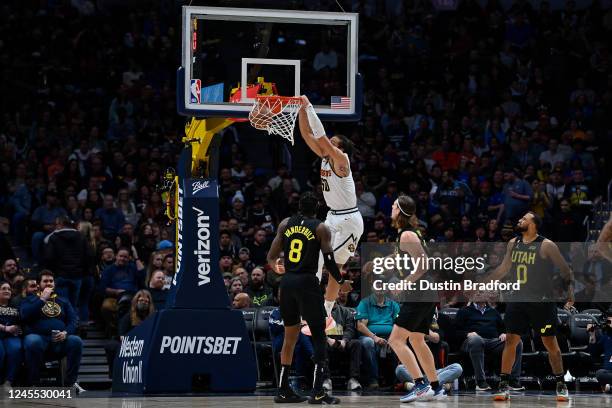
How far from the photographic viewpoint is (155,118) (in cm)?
2256

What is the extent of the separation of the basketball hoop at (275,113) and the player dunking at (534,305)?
304cm

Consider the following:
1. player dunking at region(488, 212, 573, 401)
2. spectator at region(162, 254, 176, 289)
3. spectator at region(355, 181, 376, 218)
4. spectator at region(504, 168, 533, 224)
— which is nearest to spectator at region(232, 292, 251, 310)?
spectator at region(162, 254, 176, 289)

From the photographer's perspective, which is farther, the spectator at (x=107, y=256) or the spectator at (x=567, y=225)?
the spectator at (x=567, y=225)

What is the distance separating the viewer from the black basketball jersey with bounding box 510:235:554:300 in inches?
535

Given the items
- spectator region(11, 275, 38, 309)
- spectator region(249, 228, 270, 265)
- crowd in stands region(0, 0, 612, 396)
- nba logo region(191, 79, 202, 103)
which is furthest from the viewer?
spectator region(249, 228, 270, 265)

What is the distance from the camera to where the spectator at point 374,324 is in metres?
16.2

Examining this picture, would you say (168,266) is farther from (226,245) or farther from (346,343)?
(346,343)

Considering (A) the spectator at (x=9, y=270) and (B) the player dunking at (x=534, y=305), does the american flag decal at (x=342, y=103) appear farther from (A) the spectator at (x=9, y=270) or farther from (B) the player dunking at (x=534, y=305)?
(A) the spectator at (x=9, y=270)

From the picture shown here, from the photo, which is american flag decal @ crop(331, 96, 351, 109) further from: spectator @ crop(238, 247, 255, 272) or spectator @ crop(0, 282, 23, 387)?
spectator @ crop(238, 247, 255, 272)

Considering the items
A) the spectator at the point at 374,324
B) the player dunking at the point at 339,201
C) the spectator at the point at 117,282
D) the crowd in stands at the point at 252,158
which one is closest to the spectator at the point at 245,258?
the crowd in stands at the point at 252,158

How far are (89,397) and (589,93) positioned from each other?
14516 millimetres

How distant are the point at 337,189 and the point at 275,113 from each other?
1.10 m

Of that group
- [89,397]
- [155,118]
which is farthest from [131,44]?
[89,397]

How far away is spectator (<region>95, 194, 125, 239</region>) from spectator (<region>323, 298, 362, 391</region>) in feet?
15.1
